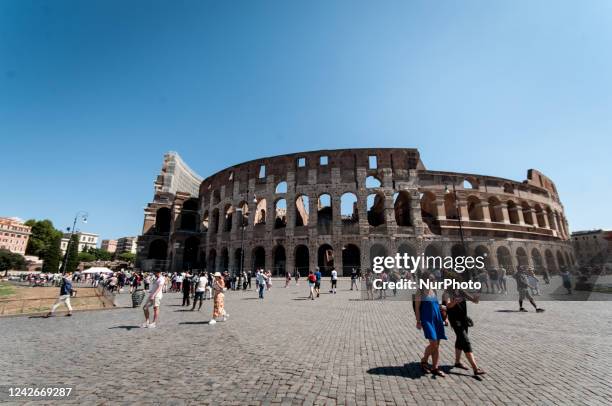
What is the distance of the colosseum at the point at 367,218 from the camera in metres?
28.5

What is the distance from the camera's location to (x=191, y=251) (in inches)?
1625

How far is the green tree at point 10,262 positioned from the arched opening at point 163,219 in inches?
1086

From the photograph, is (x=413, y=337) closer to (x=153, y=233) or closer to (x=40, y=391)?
(x=40, y=391)

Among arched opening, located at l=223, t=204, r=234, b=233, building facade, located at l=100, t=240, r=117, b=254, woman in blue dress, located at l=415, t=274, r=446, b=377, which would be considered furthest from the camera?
building facade, located at l=100, t=240, r=117, b=254

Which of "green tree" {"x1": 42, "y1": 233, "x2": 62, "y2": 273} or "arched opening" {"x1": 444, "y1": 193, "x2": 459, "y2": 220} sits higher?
"arched opening" {"x1": 444, "y1": 193, "x2": 459, "y2": 220}

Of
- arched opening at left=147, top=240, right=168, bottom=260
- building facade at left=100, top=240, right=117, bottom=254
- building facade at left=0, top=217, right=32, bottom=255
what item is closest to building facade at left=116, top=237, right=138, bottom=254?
building facade at left=100, top=240, right=117, bottom=254

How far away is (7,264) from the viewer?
47750 millimetres

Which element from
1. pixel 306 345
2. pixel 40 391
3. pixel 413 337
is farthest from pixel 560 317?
pixel 40 391

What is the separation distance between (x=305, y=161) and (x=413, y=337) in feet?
87.5

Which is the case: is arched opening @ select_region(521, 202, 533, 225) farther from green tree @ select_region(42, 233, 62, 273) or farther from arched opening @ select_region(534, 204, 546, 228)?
green tree @ select_region(42, 233, 62, 273)

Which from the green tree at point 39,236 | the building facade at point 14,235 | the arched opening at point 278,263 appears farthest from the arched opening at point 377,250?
the building facade at point 14,235

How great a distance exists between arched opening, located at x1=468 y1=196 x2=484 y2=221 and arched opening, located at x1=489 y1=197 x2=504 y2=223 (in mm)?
2018

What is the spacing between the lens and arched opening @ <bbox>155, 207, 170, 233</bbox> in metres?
42.7

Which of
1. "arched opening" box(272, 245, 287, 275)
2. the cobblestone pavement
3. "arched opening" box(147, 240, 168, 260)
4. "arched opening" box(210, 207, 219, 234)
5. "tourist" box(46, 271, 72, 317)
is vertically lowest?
the cobblestone pavement
